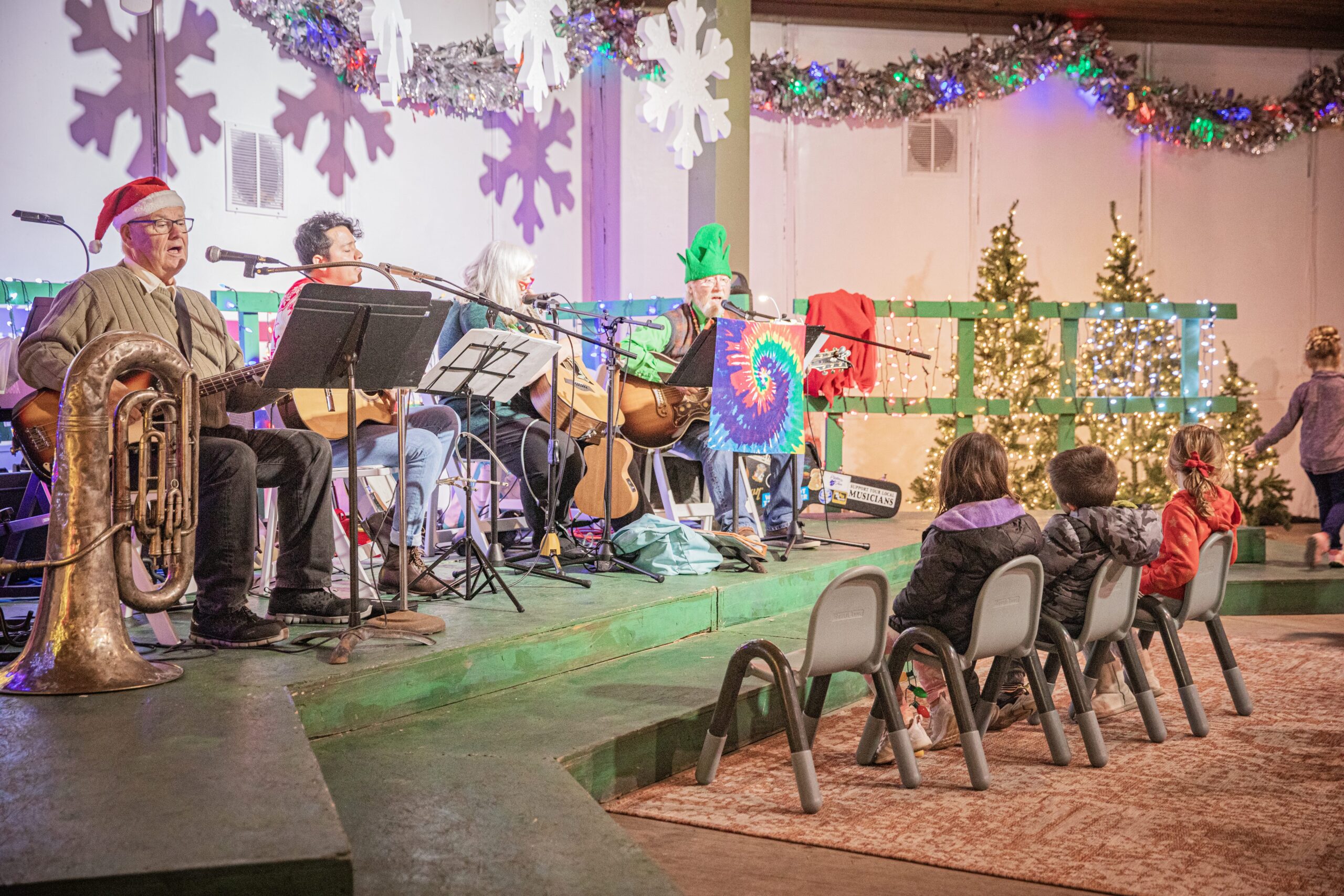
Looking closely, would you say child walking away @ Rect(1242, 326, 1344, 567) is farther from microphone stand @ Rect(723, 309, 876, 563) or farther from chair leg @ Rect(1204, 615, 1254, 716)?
chair leg @ Rect(1204, 615, 1254, 716)

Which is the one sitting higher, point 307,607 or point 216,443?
point 216,443

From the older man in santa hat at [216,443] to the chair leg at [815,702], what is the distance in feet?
5.23

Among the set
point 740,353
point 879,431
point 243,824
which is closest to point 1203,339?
point 879,431

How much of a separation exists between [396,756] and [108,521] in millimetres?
954

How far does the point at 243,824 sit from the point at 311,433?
84.2 inches

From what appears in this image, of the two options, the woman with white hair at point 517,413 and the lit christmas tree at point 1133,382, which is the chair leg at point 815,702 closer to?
the woman with white hair at point 517,413

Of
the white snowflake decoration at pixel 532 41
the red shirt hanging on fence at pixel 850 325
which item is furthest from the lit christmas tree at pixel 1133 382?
the white snowflake decoration at pixel 532 41

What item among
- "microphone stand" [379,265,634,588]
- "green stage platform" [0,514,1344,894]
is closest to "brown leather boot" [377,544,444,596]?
"green stage platform" [0,514,1344,894]

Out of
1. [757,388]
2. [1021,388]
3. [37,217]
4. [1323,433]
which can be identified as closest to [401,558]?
[757,388]

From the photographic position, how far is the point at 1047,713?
11.7 ft

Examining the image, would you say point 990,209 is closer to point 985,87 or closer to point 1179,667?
point 985,87

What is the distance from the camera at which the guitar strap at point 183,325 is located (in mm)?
3824

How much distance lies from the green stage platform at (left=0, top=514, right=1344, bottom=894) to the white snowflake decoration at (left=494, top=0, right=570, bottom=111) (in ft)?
11.3

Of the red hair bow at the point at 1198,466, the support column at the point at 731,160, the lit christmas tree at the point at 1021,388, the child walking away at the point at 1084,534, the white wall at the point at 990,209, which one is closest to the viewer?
the child walking away at the point at 1084,534
